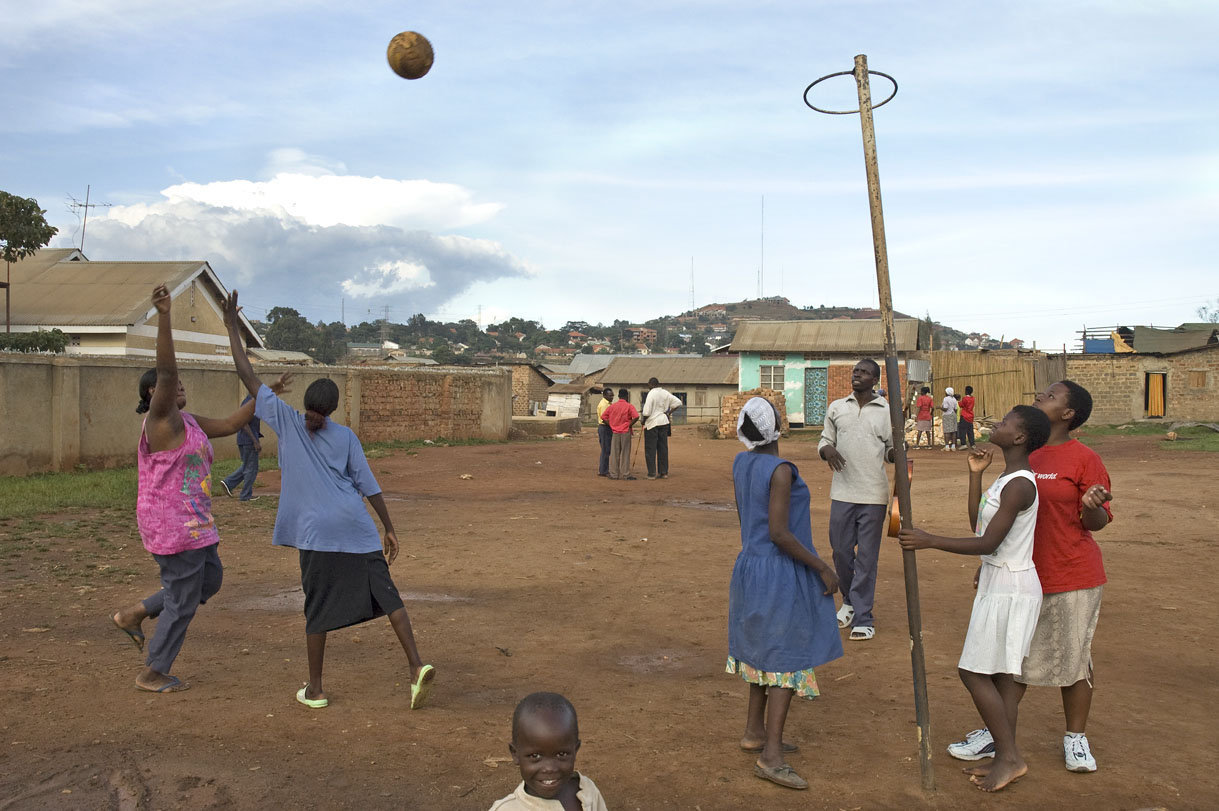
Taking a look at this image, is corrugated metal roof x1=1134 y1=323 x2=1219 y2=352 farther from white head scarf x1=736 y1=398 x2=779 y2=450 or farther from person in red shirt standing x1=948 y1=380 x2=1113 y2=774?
white head scarf x1=736 y1=398 x2=779 y2=450

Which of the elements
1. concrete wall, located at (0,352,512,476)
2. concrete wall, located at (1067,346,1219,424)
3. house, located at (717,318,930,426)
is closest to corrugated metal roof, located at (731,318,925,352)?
house, located at (717,318,930,426)

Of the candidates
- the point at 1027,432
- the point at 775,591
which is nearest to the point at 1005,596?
the point at 1027,432

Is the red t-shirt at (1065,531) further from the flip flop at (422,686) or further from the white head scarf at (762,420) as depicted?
the flip flop at (422,686)

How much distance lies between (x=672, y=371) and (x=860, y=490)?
52.2 m

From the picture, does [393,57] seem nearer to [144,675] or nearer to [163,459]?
[163,459]

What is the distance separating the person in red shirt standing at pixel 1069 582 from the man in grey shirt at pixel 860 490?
7.52ft

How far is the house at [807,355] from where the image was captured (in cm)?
3634

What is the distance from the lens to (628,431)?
17562 mm

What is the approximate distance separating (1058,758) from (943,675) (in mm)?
1326

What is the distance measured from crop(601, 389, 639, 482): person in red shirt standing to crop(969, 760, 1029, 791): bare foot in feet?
43.9

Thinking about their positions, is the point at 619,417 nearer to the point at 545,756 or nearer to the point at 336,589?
the point at 336,589

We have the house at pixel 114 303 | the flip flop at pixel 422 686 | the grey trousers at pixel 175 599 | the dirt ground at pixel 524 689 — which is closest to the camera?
the dirt ground at pixel 524 689

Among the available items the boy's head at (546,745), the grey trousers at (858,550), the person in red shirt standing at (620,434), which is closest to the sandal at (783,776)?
the boy's head at (546,745)

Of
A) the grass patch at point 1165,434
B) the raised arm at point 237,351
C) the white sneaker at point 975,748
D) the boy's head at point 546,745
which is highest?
the raised arm at point 237,351
